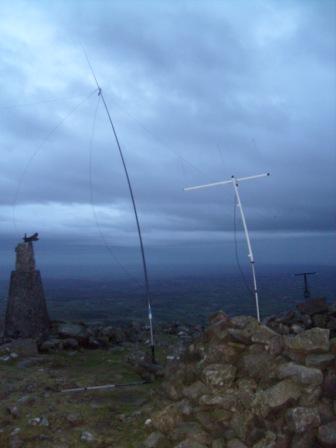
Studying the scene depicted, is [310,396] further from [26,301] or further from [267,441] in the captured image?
[26,301]

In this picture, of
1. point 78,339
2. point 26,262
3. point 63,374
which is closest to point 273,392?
point 63,374

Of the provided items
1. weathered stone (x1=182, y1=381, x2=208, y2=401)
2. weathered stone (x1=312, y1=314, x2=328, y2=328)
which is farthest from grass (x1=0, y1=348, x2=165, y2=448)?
weathered stone (x1=312, y1=314, x2=328, y2=328)

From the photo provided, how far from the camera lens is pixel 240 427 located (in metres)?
8.61

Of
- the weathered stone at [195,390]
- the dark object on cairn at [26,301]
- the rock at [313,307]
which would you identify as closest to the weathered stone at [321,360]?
the weathered stone at [195,390]

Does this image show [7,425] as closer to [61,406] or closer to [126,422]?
[61,406]

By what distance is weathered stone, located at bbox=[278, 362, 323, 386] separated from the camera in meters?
8.43

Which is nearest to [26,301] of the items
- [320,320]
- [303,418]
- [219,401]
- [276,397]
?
[320,320]

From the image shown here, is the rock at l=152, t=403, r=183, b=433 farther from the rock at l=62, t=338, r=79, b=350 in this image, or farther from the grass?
the rock at l=62, t=338, r=79, b=350

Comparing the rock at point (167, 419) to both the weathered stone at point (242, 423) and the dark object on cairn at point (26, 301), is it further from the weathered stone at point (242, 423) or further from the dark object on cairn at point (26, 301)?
the dark object on cairn at point (26, 301)

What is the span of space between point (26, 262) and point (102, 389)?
939cm

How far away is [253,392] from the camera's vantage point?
8.99 metres

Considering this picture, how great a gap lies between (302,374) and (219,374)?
184cm

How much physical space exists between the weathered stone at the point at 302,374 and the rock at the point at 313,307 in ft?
24.8

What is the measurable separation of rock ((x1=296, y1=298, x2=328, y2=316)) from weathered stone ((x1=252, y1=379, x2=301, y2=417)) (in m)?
7.80
